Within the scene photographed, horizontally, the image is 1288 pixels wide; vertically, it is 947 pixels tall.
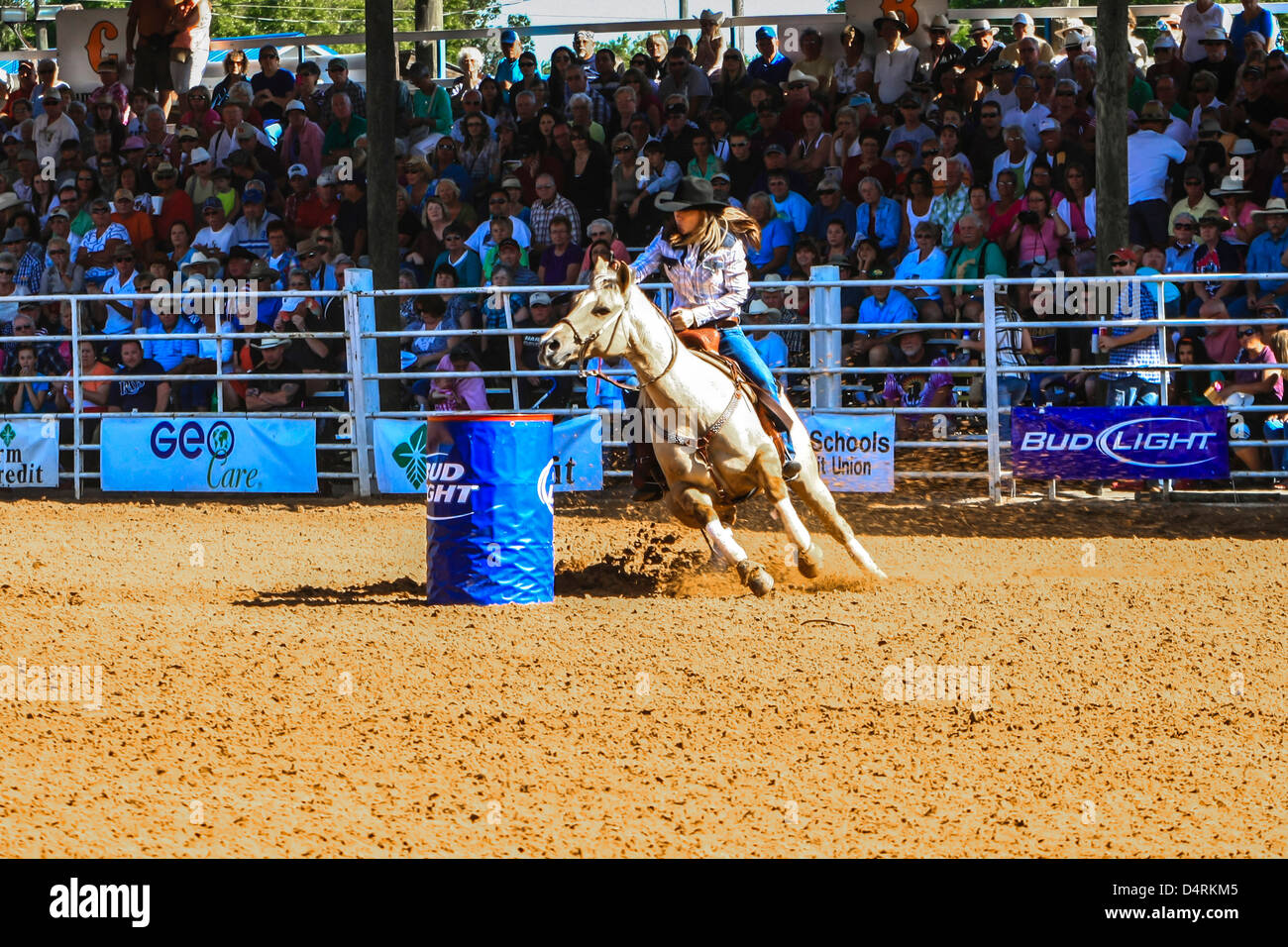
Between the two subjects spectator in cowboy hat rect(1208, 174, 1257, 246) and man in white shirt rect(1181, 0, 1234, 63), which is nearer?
spectator in cowboy hat rect(1208, 174, 1257, 246)

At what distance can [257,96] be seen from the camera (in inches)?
763

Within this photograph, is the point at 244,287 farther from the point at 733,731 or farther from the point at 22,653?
the point at 733,731

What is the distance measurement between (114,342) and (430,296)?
4.33 m

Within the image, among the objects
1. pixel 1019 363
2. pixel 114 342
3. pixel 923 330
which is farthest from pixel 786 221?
pixel 114 342

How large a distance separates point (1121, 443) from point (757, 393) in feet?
16.3

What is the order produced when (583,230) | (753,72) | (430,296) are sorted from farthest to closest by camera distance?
(753,72), (583,230), (430,296)

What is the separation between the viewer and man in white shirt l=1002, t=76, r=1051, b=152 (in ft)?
47.8

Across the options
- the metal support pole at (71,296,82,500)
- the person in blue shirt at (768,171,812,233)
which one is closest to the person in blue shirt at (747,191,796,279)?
the person in blue shirt at (768,171,812,233)

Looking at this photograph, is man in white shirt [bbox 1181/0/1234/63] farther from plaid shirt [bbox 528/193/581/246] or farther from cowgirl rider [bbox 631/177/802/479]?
cowgirl rider [bbox 631/177/802/479]

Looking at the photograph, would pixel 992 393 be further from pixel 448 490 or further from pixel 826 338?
pixel 448 490

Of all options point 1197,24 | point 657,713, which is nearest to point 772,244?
point 1197,24

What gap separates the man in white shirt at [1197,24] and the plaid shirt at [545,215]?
22.1ft

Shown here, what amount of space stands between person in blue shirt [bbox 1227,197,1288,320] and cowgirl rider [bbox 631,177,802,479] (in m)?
5.90

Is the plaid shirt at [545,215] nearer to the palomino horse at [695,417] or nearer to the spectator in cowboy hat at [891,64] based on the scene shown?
the spectator in cowboy hat at [891,64]
